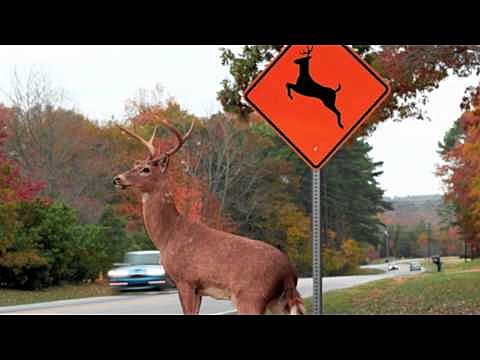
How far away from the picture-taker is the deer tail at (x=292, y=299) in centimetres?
530

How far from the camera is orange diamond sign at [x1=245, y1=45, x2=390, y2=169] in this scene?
4.74 meters

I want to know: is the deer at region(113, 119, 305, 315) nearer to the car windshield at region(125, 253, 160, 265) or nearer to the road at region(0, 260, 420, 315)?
the road at region(0, 260, 420, 315)

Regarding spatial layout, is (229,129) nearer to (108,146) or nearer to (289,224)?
(108,146)

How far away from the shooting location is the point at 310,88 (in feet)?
15.8

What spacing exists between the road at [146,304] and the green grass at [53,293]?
0.88m

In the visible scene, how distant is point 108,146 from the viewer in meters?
19.8

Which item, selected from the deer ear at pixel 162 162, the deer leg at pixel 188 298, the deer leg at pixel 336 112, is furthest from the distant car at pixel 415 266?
the deer leg at pixel 336 112

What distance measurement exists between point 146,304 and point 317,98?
296 inches

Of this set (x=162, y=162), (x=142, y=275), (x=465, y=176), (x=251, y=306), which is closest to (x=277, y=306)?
(x=251, y=306)

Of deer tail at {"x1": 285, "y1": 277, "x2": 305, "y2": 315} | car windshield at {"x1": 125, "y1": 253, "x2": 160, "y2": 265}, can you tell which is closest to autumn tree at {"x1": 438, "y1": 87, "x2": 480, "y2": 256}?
car windshield at {"x1": 125, "y1": 253, "x2": 160, "y2": 265}

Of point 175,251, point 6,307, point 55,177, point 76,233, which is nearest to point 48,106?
point 55,177

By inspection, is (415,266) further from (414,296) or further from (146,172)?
(146,172)

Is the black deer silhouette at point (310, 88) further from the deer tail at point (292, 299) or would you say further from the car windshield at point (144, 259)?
the car windshield at point (144, 259)

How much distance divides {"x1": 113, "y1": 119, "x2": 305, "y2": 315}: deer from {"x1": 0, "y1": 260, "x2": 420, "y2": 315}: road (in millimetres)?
2667
